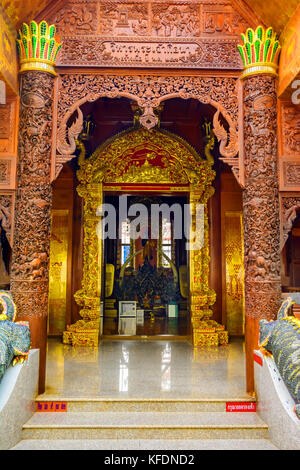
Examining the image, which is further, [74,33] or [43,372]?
[74,33]

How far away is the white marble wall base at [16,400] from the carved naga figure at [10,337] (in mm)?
91

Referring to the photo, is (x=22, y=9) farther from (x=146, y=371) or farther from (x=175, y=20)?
(x=146, y=371)

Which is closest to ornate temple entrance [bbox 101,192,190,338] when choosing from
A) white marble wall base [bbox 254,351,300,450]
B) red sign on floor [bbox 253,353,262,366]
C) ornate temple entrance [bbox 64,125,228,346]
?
ornate temple entrance [bbox 64,125,228,346]

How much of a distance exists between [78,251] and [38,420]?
310 centimetres

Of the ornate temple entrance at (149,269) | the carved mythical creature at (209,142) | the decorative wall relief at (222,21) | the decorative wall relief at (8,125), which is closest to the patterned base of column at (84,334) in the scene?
the ornate temple entrance at (149,269)

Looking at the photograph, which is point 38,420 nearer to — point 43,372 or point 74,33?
point 43,372

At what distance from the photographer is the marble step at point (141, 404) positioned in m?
2.80

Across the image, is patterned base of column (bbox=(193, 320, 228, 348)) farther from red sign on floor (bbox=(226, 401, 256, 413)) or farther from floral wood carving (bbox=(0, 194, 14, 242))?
floral wood carving (bbox=(0, 194, 14, 242))

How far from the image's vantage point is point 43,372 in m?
3.06

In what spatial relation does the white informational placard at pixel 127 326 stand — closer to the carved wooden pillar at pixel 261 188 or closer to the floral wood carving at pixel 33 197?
the floral wood carving at pixel 33 197

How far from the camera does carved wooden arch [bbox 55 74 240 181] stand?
3.34m

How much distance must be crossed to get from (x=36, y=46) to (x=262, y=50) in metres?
2.07

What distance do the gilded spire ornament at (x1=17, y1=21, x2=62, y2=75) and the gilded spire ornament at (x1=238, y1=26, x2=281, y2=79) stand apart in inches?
70.8
